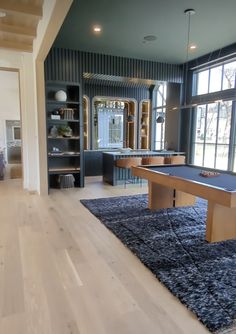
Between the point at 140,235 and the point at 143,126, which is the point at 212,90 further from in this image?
the point at 140,235

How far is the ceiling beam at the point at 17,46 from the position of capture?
494cm

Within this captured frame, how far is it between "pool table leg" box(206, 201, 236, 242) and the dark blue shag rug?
0.29 feet

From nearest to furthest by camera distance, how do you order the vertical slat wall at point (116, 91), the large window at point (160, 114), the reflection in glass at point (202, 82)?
the reflection in glass at point (202, 82) → the vertical slat wall at point (116, 91) → the large window at point (160, 114)

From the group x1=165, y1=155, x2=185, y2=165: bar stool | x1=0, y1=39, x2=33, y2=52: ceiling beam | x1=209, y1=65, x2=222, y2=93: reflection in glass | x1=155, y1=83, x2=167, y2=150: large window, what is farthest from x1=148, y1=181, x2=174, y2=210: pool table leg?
x1=155, y1=83, x2=167, y2=150: large window

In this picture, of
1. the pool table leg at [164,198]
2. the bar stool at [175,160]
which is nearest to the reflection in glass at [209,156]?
the bar stool at [175,160]

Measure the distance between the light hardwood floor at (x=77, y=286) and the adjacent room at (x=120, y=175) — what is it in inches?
0.5

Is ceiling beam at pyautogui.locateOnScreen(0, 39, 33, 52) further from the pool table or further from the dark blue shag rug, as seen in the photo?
the pool table

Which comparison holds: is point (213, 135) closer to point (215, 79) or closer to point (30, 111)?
point (215, 79)

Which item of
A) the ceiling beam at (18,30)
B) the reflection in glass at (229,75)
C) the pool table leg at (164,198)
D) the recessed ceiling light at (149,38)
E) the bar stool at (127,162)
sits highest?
the recessed ceiling light at (149,38)

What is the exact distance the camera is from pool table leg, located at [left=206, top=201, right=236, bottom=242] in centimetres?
320

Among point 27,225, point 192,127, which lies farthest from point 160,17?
point 27,225

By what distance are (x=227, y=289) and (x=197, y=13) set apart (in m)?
4.18

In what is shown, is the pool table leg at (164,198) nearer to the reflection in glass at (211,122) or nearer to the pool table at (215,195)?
the pool table at (215,195)

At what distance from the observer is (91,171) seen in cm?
819
